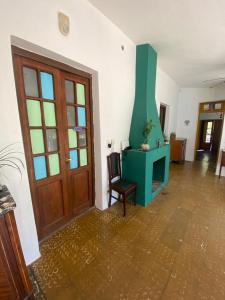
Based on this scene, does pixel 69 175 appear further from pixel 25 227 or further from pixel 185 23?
pixel 185 23

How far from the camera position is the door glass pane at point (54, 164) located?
1.87m

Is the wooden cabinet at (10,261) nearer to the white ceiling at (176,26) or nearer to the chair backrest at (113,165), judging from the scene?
the chair backrest at (113,165)

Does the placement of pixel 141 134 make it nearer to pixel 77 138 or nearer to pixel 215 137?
pixel 77 138

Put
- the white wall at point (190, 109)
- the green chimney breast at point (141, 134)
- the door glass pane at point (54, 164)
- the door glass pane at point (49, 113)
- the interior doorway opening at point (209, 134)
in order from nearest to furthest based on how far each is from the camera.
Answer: the door glass pane at point (49, 113) → the door glass pane at point (54, 164) → the green chimney breast at point (141, 134) → the white wall at point (190, 109) → the interior doorway opening at point (209, 134)

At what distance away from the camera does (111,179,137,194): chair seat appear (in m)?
2.36

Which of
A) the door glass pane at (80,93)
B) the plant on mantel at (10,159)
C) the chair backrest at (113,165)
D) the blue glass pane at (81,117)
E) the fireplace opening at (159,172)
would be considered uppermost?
the door glass pane at (80,93)

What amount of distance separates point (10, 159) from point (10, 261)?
0.80 m

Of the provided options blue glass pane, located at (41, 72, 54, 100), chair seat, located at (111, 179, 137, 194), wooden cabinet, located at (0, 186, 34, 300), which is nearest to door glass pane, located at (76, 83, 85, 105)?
blue glass pane, located at (41, 72, 54, 100)

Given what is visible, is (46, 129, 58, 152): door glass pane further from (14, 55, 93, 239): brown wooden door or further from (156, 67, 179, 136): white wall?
(156, 67, 179, 136): white wall

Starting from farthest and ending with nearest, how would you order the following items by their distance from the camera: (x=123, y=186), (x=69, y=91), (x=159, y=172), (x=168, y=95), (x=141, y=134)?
(x=168, y=95) < (x=159, y=172) < (x=141, y=134) < (x=123, y=186) < (x=69, y=91)

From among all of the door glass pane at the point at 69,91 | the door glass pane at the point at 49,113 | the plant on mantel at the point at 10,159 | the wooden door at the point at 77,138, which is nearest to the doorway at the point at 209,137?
the wooden door at the point at 77,138

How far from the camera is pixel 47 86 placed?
5.73ft

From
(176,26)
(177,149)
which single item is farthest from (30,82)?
(177,149)

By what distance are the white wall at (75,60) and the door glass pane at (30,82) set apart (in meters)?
0.23
